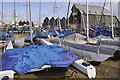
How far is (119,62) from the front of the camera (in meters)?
6.96

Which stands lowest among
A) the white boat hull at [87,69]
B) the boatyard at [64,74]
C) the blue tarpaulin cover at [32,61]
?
the boatyard at [64,74]

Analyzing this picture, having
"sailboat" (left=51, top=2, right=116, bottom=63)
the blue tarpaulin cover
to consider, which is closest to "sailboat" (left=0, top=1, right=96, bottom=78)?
the blue tarpaulin cover

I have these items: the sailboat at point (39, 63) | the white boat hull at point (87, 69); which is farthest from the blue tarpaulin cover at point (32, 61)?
the white boat hull at point (87, 69)

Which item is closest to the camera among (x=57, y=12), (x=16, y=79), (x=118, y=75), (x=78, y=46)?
(x=16, y=79)

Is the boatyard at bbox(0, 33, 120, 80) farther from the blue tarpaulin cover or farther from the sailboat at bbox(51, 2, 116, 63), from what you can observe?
the sailboat at bbox(51, 2, 116, 63)

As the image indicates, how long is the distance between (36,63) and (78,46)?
4.01m

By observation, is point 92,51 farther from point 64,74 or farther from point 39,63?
point 39,63

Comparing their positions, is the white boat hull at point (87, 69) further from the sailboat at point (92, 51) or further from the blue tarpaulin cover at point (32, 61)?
the sailboat at point (92, 51)

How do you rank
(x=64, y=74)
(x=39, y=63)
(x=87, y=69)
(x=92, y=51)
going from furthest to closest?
1. (x=92, y=51)
2. (x=64, y=74)
3. (x=39, y=63)
4. (x=87, y=69)

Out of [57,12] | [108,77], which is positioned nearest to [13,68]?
[108,77]

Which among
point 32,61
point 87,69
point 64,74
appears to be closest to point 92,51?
point 64,74

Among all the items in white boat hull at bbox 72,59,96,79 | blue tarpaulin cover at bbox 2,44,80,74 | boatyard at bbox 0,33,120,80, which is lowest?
boatyard at bbox 0,33,120,80

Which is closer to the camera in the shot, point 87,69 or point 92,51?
point 87,69

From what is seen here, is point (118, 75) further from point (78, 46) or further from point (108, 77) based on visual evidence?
point (78, 46)
